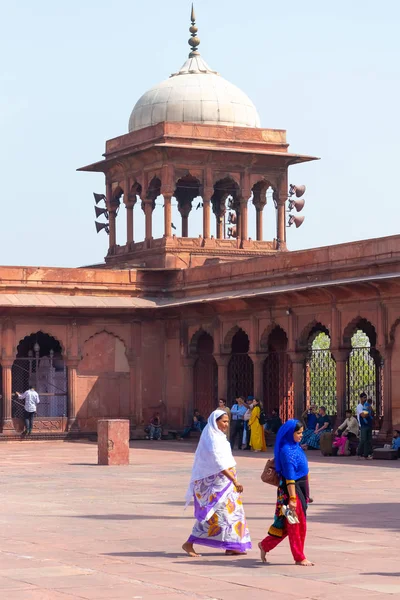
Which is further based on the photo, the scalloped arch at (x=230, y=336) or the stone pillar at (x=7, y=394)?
the stone pillar at (x=7, y=394)

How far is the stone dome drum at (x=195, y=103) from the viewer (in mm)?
32531

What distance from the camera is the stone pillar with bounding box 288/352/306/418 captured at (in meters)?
25.9

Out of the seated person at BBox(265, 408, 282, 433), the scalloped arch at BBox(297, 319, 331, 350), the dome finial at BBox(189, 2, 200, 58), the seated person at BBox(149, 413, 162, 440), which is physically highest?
the dome finial at BBox(189, 2, 200, 58)

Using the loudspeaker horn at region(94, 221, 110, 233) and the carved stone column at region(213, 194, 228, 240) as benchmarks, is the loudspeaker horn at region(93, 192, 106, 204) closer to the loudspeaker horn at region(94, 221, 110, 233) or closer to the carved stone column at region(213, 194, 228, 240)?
the loudspeaker horn at region(94, 221, 110, 233)

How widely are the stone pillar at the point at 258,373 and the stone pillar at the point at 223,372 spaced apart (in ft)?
3.93

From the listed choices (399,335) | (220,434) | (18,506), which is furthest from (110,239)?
(220,434)

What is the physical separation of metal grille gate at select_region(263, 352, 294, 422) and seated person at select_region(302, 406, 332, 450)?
3.19m

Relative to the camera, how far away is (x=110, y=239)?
34.5 metres

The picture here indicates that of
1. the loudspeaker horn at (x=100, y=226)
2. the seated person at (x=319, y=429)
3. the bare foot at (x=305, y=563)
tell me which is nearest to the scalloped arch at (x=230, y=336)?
the seated person at (x=319, y=429)

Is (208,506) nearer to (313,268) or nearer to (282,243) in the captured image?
(313,268)

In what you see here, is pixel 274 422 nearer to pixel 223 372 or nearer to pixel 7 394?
pixel 223 372

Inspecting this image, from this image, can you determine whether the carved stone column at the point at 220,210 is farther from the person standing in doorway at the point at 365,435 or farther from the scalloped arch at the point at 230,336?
the person standing in doorway at the point at 365,435

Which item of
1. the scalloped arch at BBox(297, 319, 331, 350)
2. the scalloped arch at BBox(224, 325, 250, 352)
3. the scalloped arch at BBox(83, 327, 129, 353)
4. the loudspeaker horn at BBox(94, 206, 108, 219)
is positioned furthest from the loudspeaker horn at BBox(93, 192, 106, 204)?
the scalloped arch at BBox(297, 319, 331, 350)

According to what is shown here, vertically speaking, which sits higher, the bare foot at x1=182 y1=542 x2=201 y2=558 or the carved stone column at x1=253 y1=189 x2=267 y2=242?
the carved stone column at x1=253 y1=189 x2=267 y2=242
